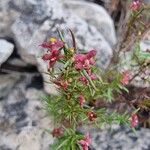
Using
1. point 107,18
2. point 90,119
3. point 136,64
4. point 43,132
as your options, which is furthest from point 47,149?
point 107,18

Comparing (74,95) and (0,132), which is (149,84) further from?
(0,132)

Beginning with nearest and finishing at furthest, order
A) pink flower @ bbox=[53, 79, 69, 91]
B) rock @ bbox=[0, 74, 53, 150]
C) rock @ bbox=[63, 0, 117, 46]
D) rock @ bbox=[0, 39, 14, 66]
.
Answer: pink flower @ bbox=[53, 79, 69, 91], rock @ bbox=[0, 39, 14, 66], rock @ bbox=[0, 74, 53, 150], rock @ bbox=[63, 0, 117, 46]

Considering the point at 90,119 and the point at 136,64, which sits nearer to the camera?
the point at 90,119

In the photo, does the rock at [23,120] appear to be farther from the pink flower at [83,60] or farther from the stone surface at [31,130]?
the pink flower at [83,60]

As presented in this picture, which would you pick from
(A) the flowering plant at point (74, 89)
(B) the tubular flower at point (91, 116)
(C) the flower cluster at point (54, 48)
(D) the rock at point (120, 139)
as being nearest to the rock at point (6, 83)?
(A) the flowering plant at point (74, 89)

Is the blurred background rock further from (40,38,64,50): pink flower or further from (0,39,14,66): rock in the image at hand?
(40,38,64,50): pink flower

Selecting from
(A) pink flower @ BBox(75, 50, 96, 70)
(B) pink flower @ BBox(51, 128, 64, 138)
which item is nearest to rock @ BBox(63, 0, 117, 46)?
(B) pink flower @ BBox(51, 128, 64, 138)

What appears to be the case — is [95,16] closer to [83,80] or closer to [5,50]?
[5,50]
